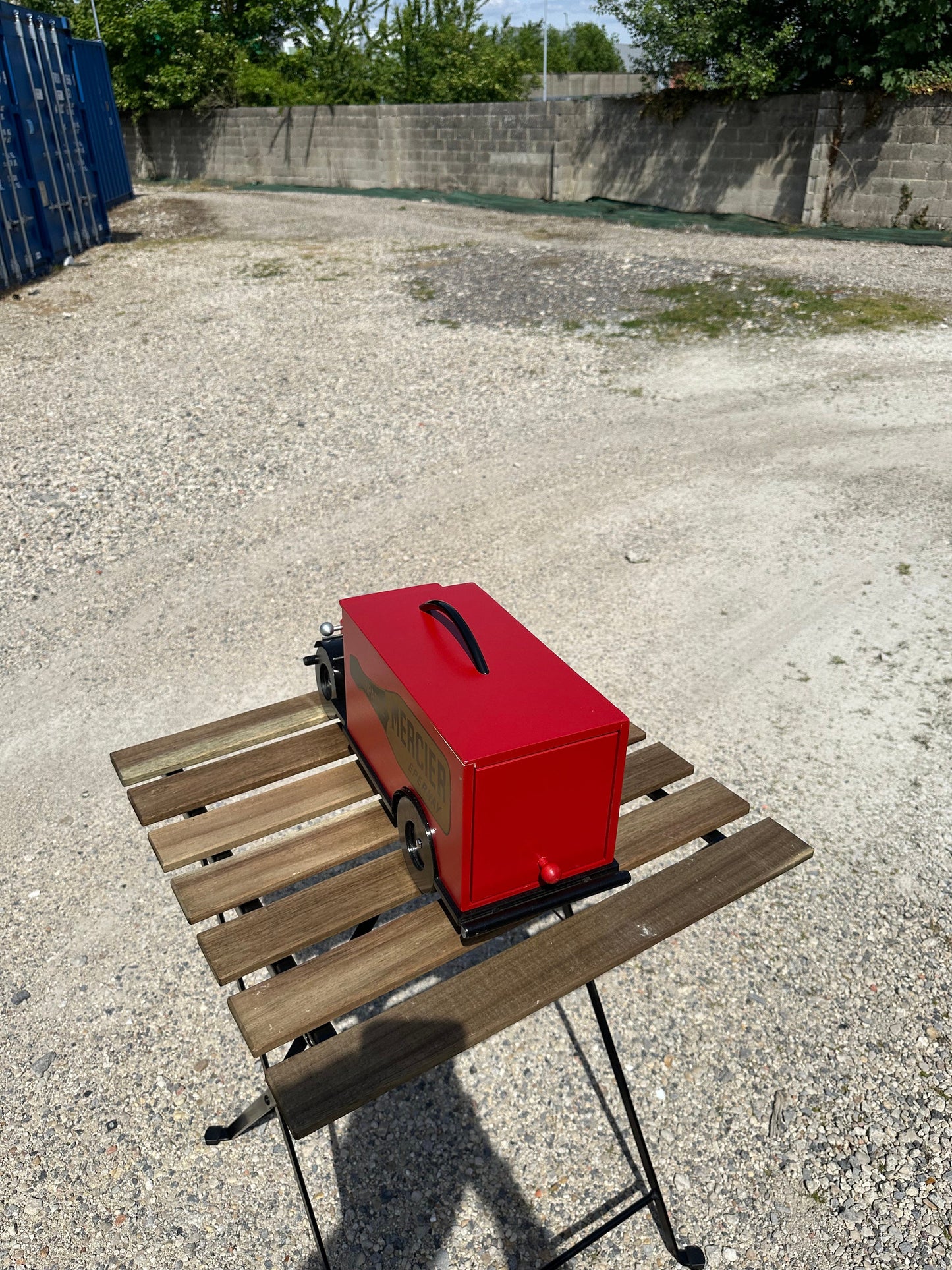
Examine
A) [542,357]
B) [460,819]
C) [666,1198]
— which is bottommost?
[666,1198]

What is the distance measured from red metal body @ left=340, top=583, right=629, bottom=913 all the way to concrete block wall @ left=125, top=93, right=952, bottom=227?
1499 cm

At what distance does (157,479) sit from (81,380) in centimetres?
282

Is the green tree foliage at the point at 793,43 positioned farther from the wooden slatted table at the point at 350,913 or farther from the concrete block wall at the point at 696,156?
the wooden slatted table at the point at 350,913

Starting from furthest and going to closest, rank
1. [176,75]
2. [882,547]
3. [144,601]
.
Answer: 1. [176,75]
2. [882,547]
3. [144,601]

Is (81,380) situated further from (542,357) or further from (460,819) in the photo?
(460,819)

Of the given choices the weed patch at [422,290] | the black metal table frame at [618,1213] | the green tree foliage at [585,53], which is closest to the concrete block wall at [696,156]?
the weed patch at [422,290]

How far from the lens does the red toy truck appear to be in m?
1.86

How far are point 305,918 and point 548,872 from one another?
0.60 meters

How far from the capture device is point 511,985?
199 cm

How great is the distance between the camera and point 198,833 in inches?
94.8

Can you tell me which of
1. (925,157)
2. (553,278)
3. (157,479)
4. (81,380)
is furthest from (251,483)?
(925,157)

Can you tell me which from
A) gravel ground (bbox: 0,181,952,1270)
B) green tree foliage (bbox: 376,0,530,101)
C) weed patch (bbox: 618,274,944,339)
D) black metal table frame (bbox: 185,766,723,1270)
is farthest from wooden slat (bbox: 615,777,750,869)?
green tree foliage (bbox: 376,0,530,101)

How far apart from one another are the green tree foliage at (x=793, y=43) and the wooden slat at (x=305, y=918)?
15.6 meters

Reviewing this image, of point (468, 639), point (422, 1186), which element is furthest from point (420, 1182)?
point (468, 639)
